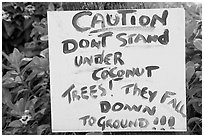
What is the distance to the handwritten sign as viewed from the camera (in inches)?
36.5

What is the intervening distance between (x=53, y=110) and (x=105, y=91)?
12 centimetres

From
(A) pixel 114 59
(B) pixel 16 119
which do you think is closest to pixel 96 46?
(A) pixel 114 59

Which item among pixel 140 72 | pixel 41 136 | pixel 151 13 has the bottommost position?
pixel 41 136

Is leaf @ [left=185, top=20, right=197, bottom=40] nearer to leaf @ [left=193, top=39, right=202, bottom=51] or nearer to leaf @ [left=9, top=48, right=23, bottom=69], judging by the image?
leaf @ [left=193, top=39, right=202, bottom=51]

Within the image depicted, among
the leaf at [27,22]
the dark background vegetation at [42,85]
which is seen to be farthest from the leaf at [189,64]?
the leaf at [27,22]

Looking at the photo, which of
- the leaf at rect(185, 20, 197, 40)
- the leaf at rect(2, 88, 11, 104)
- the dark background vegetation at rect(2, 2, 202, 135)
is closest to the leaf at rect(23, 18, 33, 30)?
the dark background vegetation at rect(2, 2, 202, 135)

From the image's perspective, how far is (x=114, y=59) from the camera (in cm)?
93

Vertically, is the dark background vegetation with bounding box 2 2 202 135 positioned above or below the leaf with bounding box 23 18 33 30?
below

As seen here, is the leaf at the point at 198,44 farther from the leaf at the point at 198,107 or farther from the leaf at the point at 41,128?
the leaf at the point at 41,128

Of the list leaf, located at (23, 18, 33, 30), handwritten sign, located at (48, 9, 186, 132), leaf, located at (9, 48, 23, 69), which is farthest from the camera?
leaf, located at (23, 18, 33, 30)

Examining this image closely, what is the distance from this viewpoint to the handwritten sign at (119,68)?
36.5 inches

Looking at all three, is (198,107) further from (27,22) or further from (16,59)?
(27,22)

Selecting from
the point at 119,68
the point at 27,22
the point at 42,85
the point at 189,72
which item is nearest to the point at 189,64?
the point at 189,72

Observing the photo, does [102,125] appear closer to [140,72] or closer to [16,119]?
[140,72]
